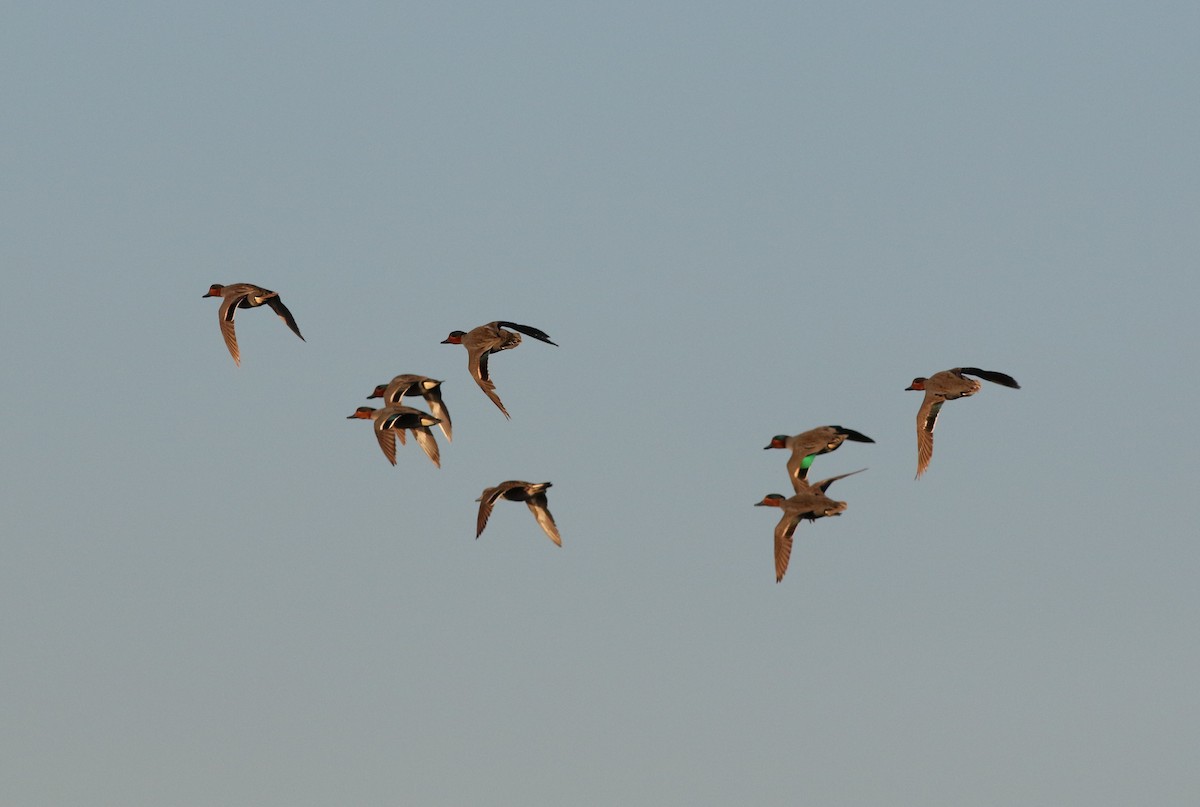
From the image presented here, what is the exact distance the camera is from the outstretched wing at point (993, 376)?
3837 centimetres

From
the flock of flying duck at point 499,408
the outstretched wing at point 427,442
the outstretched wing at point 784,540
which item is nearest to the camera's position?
the outstretched wing at point 784,540

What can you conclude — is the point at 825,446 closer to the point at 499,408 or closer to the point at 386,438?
the point at 499,408

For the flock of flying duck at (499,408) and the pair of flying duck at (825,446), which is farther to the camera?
the flock of flying duck at (499,408)

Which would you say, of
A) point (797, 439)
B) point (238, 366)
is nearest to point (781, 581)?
point (797, 439)

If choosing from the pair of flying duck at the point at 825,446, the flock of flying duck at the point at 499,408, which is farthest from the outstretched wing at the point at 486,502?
the pair of flying duck at the point at 825,446

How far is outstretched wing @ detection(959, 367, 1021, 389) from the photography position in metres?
38.4

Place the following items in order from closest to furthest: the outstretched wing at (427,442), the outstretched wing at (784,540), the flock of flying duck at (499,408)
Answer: the outstretched wing at (784,540), the flock of flying duck at (499,408), the outstretched wing at (427,442)

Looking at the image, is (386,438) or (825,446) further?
(386,438)

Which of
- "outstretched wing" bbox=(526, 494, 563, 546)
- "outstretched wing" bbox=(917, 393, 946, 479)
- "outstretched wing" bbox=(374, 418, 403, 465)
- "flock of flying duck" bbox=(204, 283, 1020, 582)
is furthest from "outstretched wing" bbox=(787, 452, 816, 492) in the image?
"outstretched wing" bbox=(374, 418, 403, 465)

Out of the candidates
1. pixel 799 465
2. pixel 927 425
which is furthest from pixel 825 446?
pixel 927 425

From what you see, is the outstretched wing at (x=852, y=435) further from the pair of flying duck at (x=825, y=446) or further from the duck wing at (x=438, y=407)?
the duck wing at (x=438, y=407)

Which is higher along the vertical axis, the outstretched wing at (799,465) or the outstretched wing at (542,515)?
the outstretched wing at (799,465)

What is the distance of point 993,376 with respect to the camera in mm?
39250

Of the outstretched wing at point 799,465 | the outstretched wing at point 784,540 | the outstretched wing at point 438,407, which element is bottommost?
the outstretched wing at point 784,540
